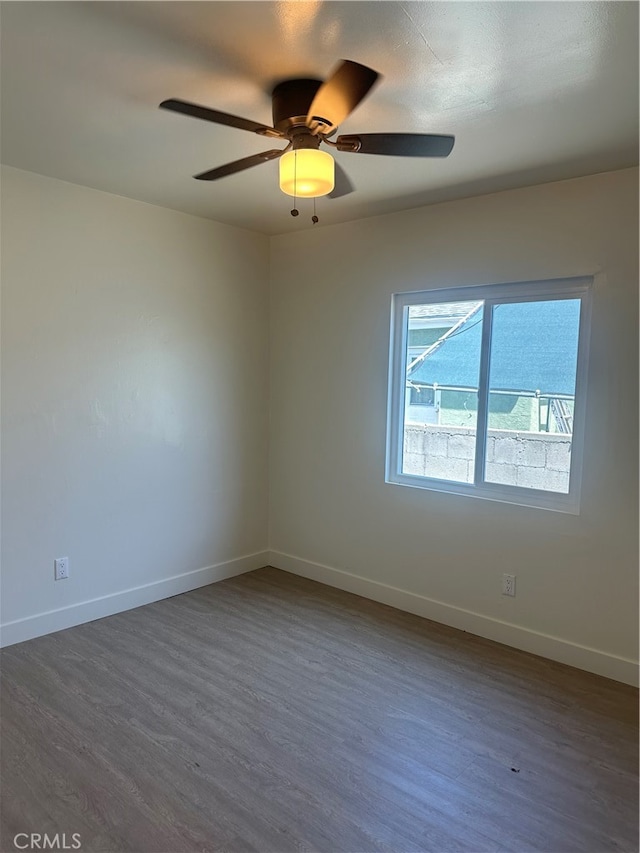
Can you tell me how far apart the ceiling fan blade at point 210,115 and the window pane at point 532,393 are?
1767mm

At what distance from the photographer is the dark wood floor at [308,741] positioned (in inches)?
69.7

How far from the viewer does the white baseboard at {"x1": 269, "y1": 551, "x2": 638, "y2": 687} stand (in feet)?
8.86

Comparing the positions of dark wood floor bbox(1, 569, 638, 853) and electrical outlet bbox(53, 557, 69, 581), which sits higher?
electrical outlet bbox(53, 557, 69, 581)

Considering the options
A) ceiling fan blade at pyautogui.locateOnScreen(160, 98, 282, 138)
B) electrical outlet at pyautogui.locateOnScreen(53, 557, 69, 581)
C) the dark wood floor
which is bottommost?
the dark wood floor

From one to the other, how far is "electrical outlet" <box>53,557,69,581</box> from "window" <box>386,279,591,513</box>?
2.01 metres

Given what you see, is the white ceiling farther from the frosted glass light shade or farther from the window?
the window

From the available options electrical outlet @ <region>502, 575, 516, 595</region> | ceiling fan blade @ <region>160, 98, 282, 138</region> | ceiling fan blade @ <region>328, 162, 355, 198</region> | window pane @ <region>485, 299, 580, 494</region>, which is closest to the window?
window pane @ <region>485, 299, 580, 494</region>

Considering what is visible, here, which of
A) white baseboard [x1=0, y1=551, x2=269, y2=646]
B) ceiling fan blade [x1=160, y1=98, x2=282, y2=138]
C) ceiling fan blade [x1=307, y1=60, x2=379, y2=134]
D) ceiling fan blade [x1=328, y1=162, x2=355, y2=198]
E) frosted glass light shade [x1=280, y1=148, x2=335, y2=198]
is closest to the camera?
ceiling fan blade [x1=307, y1=60, x2=379, y2=134]

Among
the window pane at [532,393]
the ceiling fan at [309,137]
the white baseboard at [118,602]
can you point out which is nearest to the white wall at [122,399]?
the white baseboard at [118,602]

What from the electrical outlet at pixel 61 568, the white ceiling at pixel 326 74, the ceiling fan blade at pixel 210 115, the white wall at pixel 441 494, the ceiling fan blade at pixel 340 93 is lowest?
the electrical outlet at pixel 61 568

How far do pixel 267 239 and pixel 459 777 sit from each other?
11.6ft

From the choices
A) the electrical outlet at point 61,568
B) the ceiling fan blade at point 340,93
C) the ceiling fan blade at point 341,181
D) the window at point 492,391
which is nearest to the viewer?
the ceiling fan blade at point 340,93

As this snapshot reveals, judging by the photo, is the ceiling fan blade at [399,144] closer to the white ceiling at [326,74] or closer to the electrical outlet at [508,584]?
the white ceiling at [326,74]

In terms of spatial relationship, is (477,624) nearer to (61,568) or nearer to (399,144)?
(61,568)
